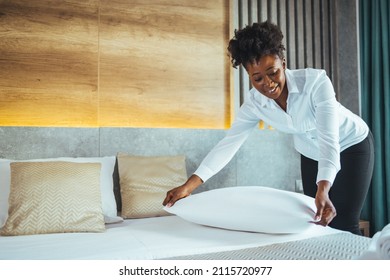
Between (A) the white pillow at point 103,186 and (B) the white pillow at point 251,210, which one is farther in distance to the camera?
(A) the white pillow at point 103,186

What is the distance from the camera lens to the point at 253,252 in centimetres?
114

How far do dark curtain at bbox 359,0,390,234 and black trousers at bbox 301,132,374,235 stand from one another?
1094 millimetres

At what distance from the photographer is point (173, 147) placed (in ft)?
7.61

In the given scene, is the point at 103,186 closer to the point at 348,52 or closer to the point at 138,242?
the point at 138,242

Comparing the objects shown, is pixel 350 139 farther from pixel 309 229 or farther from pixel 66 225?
pixel 66 225

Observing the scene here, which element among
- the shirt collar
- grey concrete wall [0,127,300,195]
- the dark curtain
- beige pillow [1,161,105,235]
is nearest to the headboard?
grey concrete wall [0,127,300,195]

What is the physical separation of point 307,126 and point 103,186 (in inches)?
41.4

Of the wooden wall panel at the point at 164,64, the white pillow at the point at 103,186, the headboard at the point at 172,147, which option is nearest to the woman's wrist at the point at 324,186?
the white pillow at the point at 103,186

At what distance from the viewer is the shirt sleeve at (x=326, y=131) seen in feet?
4.26

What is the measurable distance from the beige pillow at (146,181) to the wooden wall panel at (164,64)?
0.39 metres

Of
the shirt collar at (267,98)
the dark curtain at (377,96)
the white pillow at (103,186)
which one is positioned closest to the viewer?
the shirt collar at (267,98)

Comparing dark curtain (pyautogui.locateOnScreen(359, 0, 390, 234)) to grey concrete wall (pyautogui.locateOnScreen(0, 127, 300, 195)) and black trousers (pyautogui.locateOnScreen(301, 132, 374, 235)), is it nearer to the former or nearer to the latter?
grey concrete wall (pyautogui.locateOnScreen(0, 127, 300, 195))

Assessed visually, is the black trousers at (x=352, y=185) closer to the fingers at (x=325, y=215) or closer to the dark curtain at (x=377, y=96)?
the fingers at (x=325, y=215)
